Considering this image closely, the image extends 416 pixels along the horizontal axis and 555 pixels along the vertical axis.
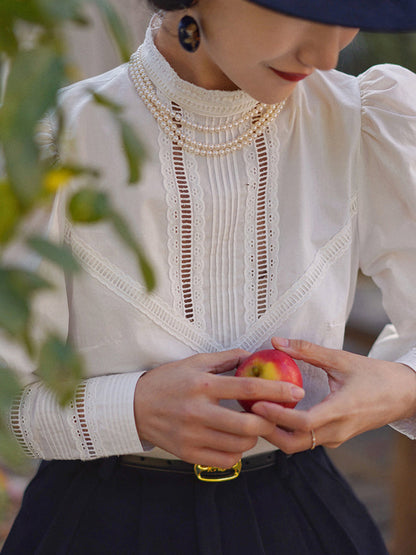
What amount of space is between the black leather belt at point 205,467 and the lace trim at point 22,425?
0.15 m

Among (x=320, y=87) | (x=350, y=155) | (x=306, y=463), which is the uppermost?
(x=320, y=87)

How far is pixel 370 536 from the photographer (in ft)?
3.99

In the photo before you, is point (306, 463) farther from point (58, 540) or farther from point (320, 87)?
point (320, 87)

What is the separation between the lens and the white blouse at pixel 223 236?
109 cm

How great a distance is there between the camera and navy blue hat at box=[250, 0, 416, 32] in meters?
0.74

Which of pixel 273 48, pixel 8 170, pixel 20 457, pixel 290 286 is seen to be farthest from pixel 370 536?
pixel 8 170

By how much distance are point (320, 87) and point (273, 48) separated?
1.09 feet

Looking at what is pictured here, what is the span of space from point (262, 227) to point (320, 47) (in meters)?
0.39

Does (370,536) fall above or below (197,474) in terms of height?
below

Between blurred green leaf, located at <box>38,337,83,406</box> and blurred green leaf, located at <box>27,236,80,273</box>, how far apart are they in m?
0.04

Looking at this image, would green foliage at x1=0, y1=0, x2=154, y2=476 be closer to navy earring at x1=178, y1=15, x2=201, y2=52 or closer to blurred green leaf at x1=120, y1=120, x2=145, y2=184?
blurred green leaf at x1=120, y1=120, x2=145, y2=184

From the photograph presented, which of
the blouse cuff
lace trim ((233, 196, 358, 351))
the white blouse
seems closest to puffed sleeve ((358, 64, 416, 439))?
the white blouse

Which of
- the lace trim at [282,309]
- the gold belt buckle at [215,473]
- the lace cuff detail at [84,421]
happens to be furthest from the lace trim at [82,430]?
the lace trim at [282,309]

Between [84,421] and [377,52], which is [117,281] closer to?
[84,421]
